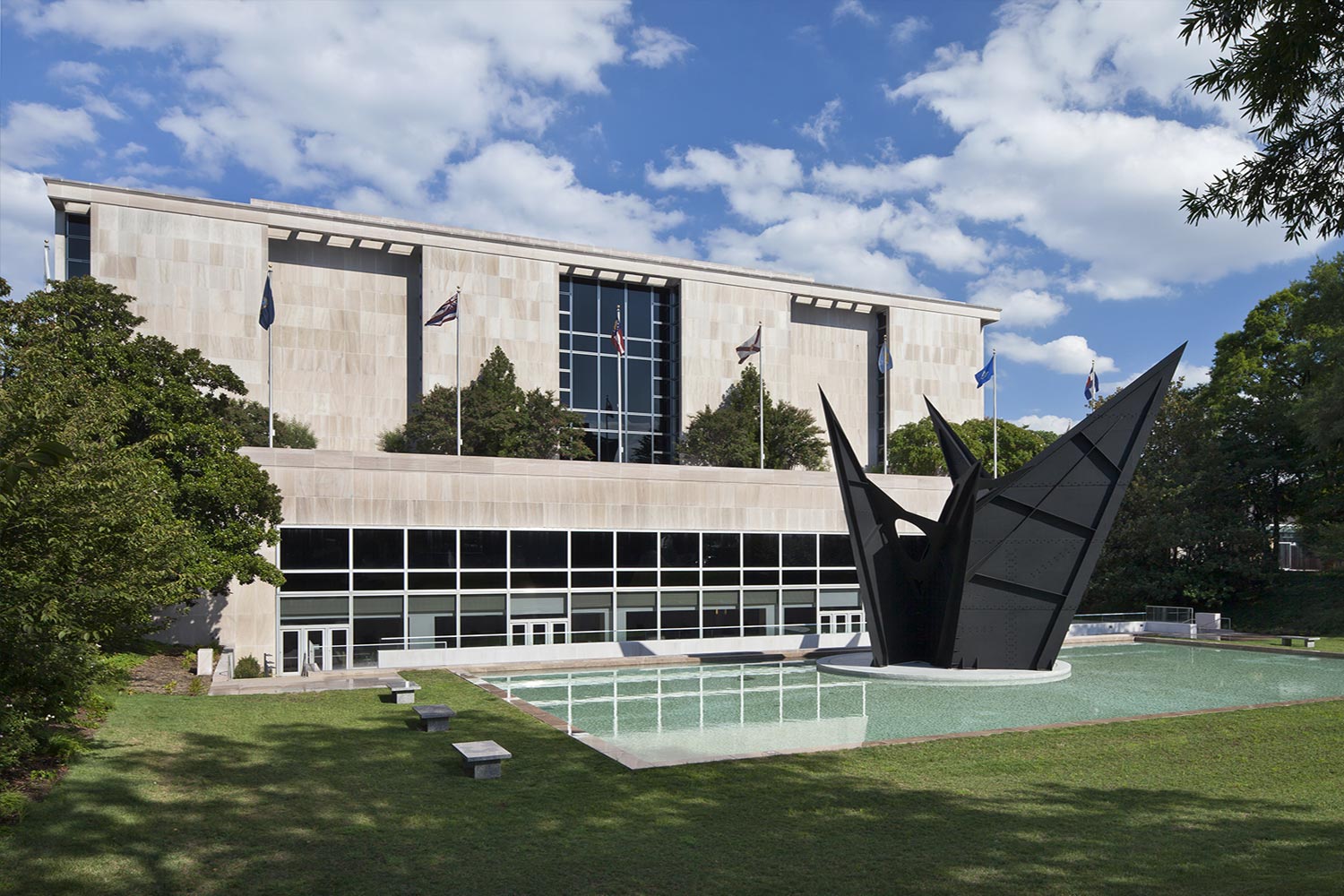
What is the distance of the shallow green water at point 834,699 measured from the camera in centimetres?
1739

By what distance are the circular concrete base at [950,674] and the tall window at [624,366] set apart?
37910 millimetres

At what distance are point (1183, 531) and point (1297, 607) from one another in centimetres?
590

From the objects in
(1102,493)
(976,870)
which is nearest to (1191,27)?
(976,870)

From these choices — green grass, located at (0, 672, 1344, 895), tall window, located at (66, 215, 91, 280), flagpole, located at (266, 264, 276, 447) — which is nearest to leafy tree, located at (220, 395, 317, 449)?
flagpole, located at (266, 264, 276, 447)

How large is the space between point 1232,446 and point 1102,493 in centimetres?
2893

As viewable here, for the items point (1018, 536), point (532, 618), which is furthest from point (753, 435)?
point (1018, 536)

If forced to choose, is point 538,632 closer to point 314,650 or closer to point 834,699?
point 314,650

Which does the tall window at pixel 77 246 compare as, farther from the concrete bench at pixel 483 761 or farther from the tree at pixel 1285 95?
the tree at pixel 1285 95

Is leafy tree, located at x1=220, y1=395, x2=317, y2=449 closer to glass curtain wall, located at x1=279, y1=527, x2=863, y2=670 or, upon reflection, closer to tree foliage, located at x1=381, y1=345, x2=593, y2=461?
tree foliage, located at x1=381, y1=345, x2=593, y2=461

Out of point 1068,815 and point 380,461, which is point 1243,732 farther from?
point 380,461

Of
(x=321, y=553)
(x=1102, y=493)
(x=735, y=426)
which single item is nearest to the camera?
(x=1102, y=493)

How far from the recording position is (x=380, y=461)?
32531 mm

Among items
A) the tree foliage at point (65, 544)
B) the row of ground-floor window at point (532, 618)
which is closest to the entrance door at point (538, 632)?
the row of ground-floor window at point (532, 618)

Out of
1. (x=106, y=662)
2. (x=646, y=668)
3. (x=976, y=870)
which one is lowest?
(x=646, y=668)
